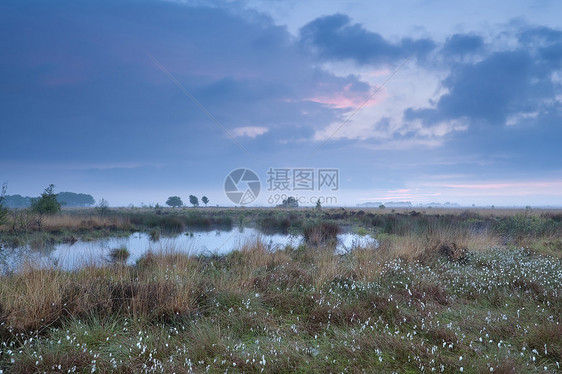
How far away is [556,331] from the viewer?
4363 millimetres

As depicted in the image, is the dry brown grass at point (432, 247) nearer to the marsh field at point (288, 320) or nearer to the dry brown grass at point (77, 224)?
the marsh field at point (288, 320)

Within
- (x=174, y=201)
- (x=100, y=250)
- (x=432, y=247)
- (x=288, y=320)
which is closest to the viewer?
(x=288, y=320)

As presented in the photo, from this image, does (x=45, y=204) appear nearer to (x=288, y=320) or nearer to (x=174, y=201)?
(x=288, y=320)

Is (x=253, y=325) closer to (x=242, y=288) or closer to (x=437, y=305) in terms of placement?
(x=242, y=288)

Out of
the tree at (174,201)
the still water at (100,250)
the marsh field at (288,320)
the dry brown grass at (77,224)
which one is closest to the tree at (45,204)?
the dry brown grass at (77,224)

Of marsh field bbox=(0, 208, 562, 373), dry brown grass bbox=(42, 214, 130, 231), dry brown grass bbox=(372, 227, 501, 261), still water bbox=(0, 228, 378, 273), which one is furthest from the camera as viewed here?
dry brown grass bbox=(42, 214, 130, 231)

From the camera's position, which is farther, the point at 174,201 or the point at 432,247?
the point at 174,201

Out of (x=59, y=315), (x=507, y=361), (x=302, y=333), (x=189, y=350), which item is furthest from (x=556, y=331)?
(x=59, y=315)

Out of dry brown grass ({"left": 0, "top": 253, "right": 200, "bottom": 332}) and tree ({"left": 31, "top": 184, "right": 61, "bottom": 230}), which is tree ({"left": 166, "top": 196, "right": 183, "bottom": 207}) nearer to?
tree ({"left": 31, "top": 184, "right": 61, "bottom": 230})

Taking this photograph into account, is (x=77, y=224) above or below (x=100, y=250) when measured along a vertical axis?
above

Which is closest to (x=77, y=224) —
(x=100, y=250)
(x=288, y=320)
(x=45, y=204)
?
(x=45, y=204)

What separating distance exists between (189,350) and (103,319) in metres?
1.69

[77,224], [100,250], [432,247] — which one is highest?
[432,247]

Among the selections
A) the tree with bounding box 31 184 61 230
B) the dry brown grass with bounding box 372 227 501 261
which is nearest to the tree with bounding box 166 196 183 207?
the tree with bounding box 31 184 61 230
